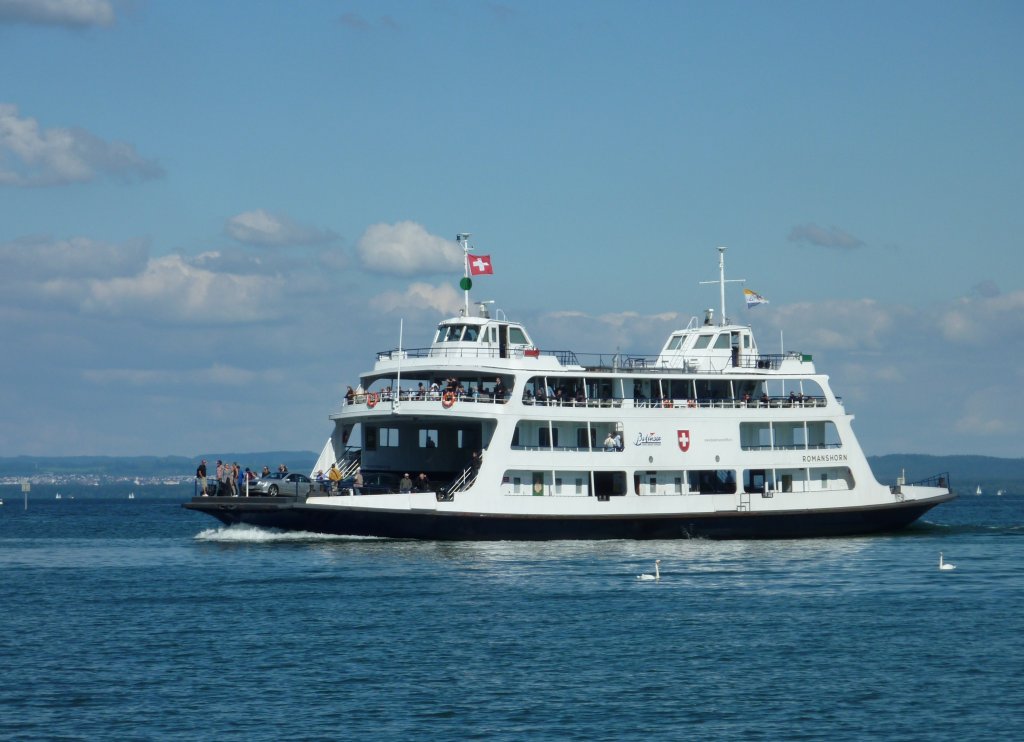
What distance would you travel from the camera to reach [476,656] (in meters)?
28.4

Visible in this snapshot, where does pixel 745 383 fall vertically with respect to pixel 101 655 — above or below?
above

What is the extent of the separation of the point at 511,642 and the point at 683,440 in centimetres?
2136

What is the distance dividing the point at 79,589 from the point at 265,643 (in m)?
11.7

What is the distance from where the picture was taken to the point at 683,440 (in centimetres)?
4991

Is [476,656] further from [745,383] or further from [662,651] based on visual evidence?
[745,383]

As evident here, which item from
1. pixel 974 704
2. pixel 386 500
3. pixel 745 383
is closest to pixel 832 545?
pixel 745 383

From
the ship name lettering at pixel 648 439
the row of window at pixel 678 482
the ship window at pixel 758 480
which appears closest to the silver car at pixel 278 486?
the row of window at pixel 678 482

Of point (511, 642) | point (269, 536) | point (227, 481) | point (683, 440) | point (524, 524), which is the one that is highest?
point (683, 440)

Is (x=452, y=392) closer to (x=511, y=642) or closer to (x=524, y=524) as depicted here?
(x=524, y=524)

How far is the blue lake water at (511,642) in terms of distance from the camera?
23.3 m

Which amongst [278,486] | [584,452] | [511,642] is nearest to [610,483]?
[584,452]

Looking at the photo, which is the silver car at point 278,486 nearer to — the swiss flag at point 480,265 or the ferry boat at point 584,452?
the ferry boat at point 584,452

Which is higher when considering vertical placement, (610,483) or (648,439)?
(648,439)

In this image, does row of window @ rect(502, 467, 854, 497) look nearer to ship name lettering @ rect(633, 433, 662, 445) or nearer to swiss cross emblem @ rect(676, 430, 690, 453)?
swiss cross emblem @ rect(676, 430, 690, 453)
